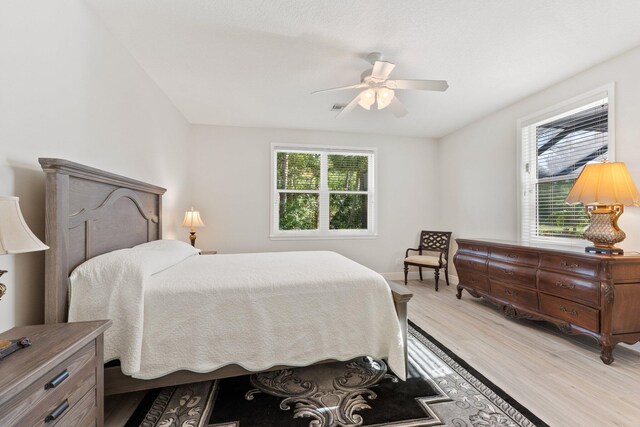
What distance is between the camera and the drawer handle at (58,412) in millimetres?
960

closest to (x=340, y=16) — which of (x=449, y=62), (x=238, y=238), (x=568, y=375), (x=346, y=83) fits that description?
(x=346, y=83)

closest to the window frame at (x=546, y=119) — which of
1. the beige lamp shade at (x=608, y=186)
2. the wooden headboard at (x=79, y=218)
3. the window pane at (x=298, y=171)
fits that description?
the beige lamp shade at (x=608, y=186)

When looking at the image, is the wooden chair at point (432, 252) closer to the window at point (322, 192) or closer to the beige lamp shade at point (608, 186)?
the window at point (322, 192)

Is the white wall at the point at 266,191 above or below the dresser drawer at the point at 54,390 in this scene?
above

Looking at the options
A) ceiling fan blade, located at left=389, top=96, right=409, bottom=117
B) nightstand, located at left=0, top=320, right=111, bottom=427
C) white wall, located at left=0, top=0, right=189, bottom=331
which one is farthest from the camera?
ceiling fan blade, located at left=389, top=96, right=409, bottom=117

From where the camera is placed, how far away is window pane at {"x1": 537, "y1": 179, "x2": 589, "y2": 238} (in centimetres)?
282

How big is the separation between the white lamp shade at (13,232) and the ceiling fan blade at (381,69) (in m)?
2.21

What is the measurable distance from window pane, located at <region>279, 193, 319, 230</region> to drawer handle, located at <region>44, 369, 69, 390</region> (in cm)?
353

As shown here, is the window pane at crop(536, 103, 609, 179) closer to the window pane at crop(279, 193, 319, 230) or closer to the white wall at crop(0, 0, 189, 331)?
the window pane at crop(279, 193, 319, 230)

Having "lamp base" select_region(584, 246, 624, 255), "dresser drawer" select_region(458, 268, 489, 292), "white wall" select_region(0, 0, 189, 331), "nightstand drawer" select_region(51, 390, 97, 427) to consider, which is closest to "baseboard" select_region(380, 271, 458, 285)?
"dresser drawer" select_region(458, 268, 489, 292)

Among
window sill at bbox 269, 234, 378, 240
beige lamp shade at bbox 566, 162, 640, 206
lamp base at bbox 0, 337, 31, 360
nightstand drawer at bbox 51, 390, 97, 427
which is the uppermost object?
beige lamp shade at bbox 566, 162, 640, 206

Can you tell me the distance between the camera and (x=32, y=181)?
4.71 feet

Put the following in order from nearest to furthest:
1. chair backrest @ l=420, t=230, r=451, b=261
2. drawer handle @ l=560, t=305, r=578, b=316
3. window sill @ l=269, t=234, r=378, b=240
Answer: drawer handle @ l=560, t=305, r=578, b=316 < window sill @ l=269, t=234, r=378, b=240 < chair backrest @ l=420, t=230, r=451, b=261

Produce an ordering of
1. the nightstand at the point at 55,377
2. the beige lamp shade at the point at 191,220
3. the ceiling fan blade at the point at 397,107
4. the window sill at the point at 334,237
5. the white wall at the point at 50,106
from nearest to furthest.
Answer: the nightstand at the point at 55,377 → the white wall at the point at 50,106 → the ceiling fan blade at the point at 397,107 → the beige lamp shade at the point at 191,220 → the window sill at the point at 334,237
